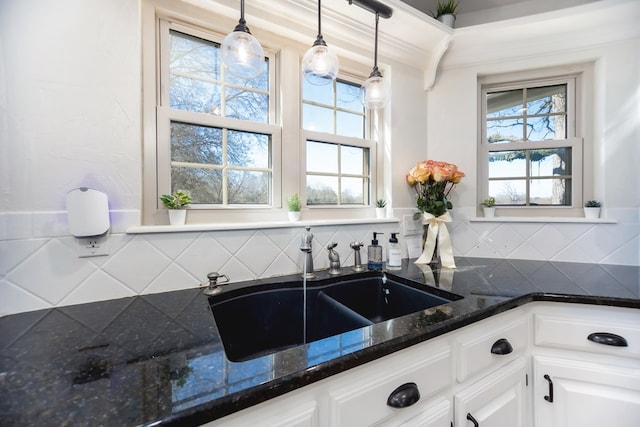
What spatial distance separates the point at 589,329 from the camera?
0.92 m

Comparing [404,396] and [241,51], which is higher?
[241,51]

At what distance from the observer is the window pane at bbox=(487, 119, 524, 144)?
168 cm

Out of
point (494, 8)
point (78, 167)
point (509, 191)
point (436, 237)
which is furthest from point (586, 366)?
point (494, 8)

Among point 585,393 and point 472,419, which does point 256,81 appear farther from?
point 585,393

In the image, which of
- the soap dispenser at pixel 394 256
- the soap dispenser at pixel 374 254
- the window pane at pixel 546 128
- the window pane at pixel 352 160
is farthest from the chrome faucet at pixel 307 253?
the window pane at pixel 546 128

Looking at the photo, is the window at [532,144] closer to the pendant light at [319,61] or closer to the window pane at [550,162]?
the window pane at [550,162]

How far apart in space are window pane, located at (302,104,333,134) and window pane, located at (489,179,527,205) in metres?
1.14

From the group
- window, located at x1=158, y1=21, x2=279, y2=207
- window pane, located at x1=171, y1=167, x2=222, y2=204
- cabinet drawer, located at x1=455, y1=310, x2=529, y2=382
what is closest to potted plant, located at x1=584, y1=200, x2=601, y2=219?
cabinet drawer, located at x1=455, y1=310, x2=529, y2=382

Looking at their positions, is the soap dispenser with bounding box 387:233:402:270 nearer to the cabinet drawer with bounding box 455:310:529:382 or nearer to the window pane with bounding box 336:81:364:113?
the cabinet drawer with bounding box 455:310:529:382

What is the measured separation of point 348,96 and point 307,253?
1024 mm

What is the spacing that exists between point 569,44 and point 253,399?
225 centimetres

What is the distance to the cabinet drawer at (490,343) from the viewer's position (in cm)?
77

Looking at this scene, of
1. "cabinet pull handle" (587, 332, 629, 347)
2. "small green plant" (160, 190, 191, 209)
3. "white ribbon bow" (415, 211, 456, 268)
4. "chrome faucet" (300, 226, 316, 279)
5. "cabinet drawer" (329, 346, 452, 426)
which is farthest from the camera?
"white ribbon bow" (415, 211, 456, 268)

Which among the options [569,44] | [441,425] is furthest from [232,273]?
[569,44]
